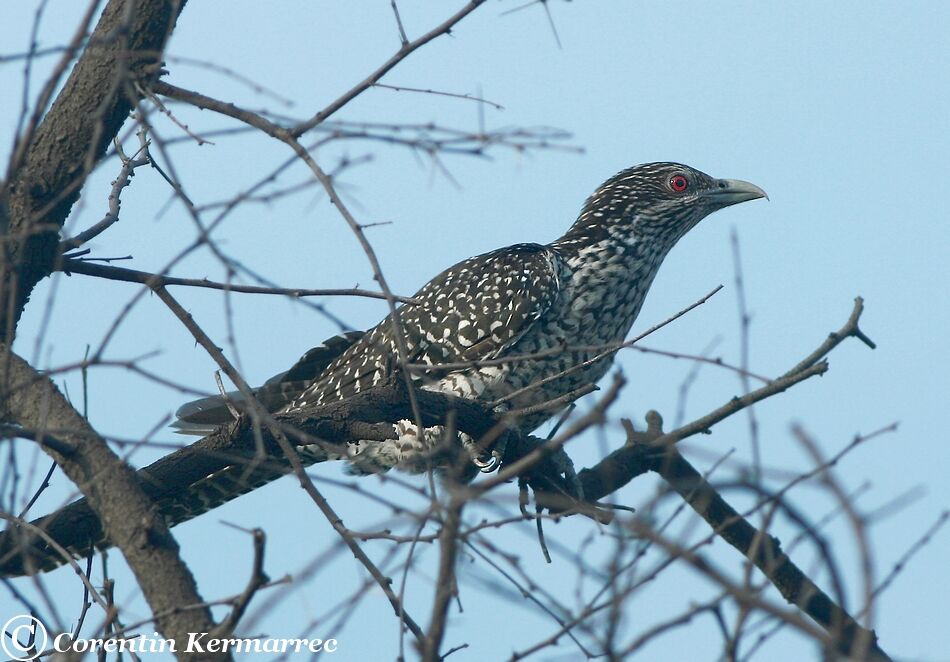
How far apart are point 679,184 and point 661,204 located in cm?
21

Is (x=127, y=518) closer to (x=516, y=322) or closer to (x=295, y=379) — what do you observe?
(x=516, y=322)

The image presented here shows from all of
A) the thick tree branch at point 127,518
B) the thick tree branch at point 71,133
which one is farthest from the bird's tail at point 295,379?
the thick tree branch at point 127,518

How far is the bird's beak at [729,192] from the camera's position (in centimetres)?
774

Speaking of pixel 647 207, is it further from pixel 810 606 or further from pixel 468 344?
pixel 810 606

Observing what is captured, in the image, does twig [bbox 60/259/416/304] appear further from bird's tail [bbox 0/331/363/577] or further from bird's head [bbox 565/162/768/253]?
bird's head [bbox 565/162/768/253]

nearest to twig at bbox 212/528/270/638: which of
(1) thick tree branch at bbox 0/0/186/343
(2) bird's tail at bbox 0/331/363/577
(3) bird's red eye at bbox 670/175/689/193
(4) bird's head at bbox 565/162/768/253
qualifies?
(2) bird's tail at bbox 0/331/363/577

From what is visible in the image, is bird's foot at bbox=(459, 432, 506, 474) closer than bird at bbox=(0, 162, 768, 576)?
Yes

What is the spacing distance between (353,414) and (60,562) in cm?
150

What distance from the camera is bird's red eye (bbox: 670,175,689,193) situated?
779 cm

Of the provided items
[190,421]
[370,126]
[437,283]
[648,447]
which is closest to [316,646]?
[370,126]

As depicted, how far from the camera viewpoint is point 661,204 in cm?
771

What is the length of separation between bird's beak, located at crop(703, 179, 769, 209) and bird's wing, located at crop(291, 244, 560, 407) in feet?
3.97

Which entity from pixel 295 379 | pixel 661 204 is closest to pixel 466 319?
pixel 295 379

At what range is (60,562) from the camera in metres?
5.27
